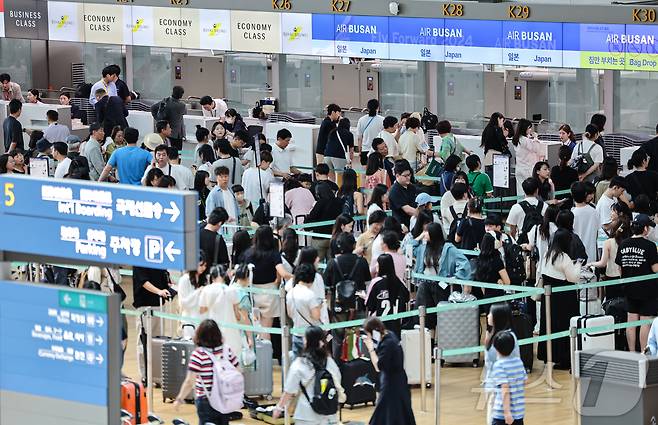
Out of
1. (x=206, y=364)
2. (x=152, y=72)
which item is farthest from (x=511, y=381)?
(x=152, y=72)

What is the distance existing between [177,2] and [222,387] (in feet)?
45.3

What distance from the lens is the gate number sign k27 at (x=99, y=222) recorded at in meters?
9.11

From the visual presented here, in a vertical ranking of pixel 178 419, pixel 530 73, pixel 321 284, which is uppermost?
pixel 530 73

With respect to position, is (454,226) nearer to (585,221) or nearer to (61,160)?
(585,221)

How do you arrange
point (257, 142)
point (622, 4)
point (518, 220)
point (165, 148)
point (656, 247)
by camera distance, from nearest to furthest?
point (656, 247) → point (518, 220) → point (165, 148) → point (257, 142) → point (622, 4)

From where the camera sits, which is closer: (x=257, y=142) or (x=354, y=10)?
(x=257, y=142)

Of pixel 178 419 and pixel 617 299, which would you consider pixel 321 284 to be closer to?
pixel 178 419

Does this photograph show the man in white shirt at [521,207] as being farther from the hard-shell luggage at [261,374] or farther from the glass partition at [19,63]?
the glass partition at [19,63]

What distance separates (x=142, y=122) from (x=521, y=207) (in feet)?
32.1

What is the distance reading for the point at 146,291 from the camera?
47.5 feet

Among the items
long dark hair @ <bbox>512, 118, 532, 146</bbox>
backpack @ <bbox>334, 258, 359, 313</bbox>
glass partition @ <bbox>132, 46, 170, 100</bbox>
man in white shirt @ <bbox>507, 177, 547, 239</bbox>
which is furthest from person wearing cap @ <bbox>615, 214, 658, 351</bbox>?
glass partition @ <bbox>132, 46, 170, 100</bbox>

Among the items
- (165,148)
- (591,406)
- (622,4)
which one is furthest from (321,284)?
(622,4)

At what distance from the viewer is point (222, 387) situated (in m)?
11.8

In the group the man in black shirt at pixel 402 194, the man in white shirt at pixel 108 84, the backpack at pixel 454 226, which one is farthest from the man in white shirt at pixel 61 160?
the backpack at pixel 454 226
